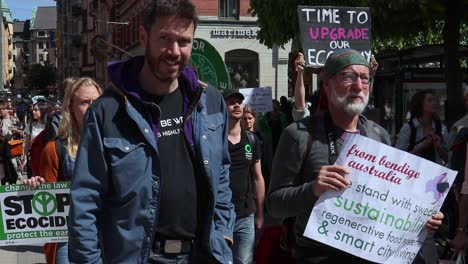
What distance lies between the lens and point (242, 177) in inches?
265

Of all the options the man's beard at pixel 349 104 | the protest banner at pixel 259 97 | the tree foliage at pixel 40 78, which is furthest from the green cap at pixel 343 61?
the tree foliage at pixel 40 78

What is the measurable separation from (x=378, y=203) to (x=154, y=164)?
1.01 m

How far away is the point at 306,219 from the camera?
3750mm

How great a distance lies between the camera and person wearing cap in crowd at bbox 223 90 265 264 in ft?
21.6

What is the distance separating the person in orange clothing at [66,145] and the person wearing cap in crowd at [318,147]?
2134 mm

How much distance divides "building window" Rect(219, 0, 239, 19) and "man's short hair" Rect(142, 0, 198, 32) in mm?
28878

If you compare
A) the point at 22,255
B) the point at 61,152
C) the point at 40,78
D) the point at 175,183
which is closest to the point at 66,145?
the point at 61,152

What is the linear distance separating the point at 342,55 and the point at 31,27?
634ft

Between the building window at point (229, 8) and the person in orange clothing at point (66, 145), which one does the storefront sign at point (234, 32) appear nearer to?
the building window at point (229, 8)

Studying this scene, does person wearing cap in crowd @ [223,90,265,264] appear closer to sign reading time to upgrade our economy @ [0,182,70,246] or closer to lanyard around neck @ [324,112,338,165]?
sign reading time to upgrade our economy @ [0,182,70,246]

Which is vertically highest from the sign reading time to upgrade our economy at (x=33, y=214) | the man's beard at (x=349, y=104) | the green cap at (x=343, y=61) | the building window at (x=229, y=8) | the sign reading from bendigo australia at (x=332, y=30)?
the building window at (x=229, y=8)

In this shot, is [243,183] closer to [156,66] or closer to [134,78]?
[134,78]

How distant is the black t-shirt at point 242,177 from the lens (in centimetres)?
663

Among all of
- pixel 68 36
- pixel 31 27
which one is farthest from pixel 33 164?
pixel 31 27
